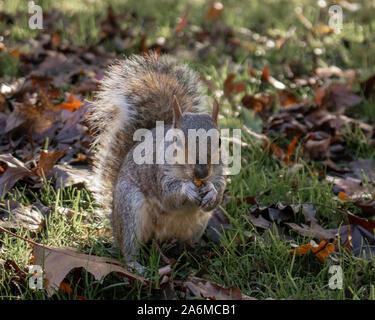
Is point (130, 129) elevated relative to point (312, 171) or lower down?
elevated

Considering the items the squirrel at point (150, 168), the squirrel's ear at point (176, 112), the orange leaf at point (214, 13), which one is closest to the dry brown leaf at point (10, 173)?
A: the squirrel at point (150, 168)

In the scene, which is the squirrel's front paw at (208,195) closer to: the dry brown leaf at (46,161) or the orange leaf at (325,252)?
the orange leaf at (325,252)

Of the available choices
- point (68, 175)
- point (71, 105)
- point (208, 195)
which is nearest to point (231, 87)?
point (71, 105)

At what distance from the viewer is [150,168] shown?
6.25 feet

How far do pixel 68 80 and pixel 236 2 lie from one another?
2211mm

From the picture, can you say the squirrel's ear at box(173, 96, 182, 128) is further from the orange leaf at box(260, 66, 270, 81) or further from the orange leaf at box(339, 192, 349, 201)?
the orange leaf at box(260, 66, 270, 81)

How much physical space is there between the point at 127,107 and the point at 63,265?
0.70m

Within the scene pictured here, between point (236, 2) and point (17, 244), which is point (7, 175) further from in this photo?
point (236, 2)

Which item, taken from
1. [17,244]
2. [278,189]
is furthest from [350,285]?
[17,244]

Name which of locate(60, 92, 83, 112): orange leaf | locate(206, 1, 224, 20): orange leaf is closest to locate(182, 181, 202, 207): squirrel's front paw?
locate(60, 92, 83, 112): orange leaf

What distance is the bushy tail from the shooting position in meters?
2.07

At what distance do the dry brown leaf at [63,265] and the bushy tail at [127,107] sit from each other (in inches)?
17.2
